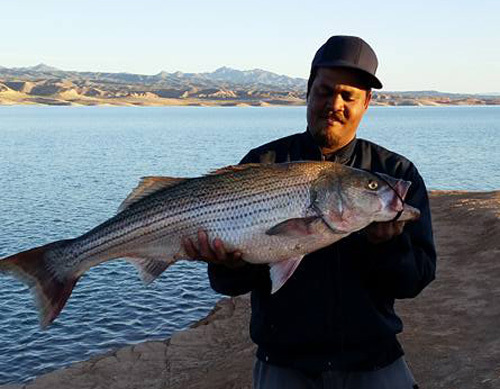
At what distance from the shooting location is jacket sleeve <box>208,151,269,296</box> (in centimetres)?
455

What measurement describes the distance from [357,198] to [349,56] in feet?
3.49

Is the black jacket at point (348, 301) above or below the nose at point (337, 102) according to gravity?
below

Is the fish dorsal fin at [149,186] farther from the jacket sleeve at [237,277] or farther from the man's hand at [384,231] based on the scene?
the man's hand at [384,231]

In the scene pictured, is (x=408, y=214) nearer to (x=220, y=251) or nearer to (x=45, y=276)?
(x=220, y=251)

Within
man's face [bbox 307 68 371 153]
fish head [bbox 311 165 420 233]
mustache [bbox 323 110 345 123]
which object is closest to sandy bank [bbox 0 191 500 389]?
fish head [bbox 311 165 420 233]

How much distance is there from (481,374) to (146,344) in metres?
6.98

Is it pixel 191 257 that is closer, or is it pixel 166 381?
pixel 191 257

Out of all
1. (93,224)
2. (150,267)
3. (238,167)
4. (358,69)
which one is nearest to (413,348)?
(150,267)

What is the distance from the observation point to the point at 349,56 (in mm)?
4496

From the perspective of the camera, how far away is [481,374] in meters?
8.09

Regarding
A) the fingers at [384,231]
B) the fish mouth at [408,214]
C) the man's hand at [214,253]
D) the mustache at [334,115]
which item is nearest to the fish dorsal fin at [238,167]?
the man's hand at [214,253]

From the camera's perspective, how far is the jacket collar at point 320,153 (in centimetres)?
475

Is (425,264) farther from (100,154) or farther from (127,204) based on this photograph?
(100,154)

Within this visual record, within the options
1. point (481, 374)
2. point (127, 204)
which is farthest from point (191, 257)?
point (481, 374)
